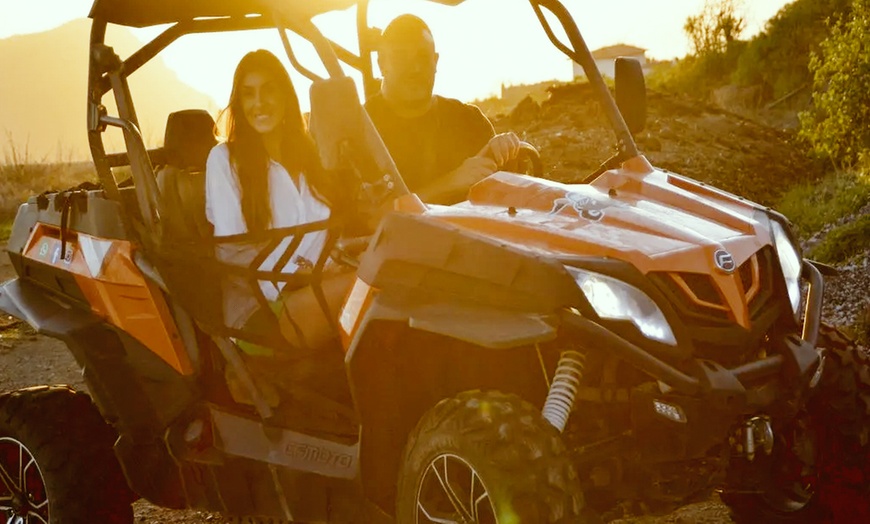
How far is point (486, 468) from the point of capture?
2562 millimetres

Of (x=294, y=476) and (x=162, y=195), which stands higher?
(x=162, y=195)

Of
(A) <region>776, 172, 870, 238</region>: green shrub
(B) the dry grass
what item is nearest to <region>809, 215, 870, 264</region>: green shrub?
(A) <region>776, 172, 870, 238</region>: green shrub

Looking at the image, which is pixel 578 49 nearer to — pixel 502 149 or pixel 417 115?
pixel 502 149

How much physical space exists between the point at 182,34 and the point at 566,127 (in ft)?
43.1

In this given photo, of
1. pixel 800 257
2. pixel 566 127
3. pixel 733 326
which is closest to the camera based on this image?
pixel 733 326

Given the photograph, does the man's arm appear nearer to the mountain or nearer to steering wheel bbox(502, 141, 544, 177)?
steering wheel bbox(502, 141, 544, 177)

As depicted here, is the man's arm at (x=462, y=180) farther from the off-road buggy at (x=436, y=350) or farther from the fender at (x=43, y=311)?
the fender at (x=43, y=311)

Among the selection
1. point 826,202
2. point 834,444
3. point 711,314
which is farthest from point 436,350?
point 826,202

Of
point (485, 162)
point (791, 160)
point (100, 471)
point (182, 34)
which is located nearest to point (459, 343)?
point (485, 162)

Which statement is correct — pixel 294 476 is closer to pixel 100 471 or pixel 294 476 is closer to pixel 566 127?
pixel 100 471

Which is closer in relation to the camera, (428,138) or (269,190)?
(269,190)

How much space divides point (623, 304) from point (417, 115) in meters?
2.31

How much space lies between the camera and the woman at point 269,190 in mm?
3660

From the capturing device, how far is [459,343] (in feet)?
9.89
